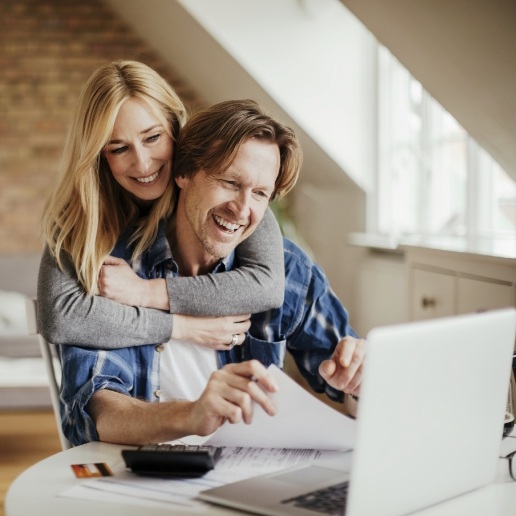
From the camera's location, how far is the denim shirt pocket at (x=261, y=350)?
1684 mm

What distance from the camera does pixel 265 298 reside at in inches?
64.5

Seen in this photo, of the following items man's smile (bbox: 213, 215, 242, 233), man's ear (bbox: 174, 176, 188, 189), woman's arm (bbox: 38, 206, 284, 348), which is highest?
man's ear (bbox: 174, 176, 188, 189)

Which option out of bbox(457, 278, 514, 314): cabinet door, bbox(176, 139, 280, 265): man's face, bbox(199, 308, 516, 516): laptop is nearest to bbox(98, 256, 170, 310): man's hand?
bbox(176, 139, 280, 265): man's face

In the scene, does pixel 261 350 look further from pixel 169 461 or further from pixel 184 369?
pixel 169 461

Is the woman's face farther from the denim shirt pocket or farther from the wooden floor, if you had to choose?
the wooden floor

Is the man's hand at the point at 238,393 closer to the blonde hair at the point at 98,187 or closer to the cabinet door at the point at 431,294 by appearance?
the blonde hair at the point at 98,187

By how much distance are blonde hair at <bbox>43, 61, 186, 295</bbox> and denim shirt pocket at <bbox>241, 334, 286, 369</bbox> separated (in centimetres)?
29

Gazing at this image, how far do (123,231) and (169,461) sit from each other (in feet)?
2.21

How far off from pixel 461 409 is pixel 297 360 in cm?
81

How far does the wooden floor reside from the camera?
142 inches

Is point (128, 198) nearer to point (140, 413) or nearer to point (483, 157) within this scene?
point (140, 413)

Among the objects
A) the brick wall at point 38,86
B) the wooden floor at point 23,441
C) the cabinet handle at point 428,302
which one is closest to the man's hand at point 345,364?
the cabinet handle at point 428,302

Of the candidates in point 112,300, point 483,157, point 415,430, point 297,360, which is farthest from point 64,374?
point 483,157

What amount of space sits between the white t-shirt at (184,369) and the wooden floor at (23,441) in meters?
1.87
